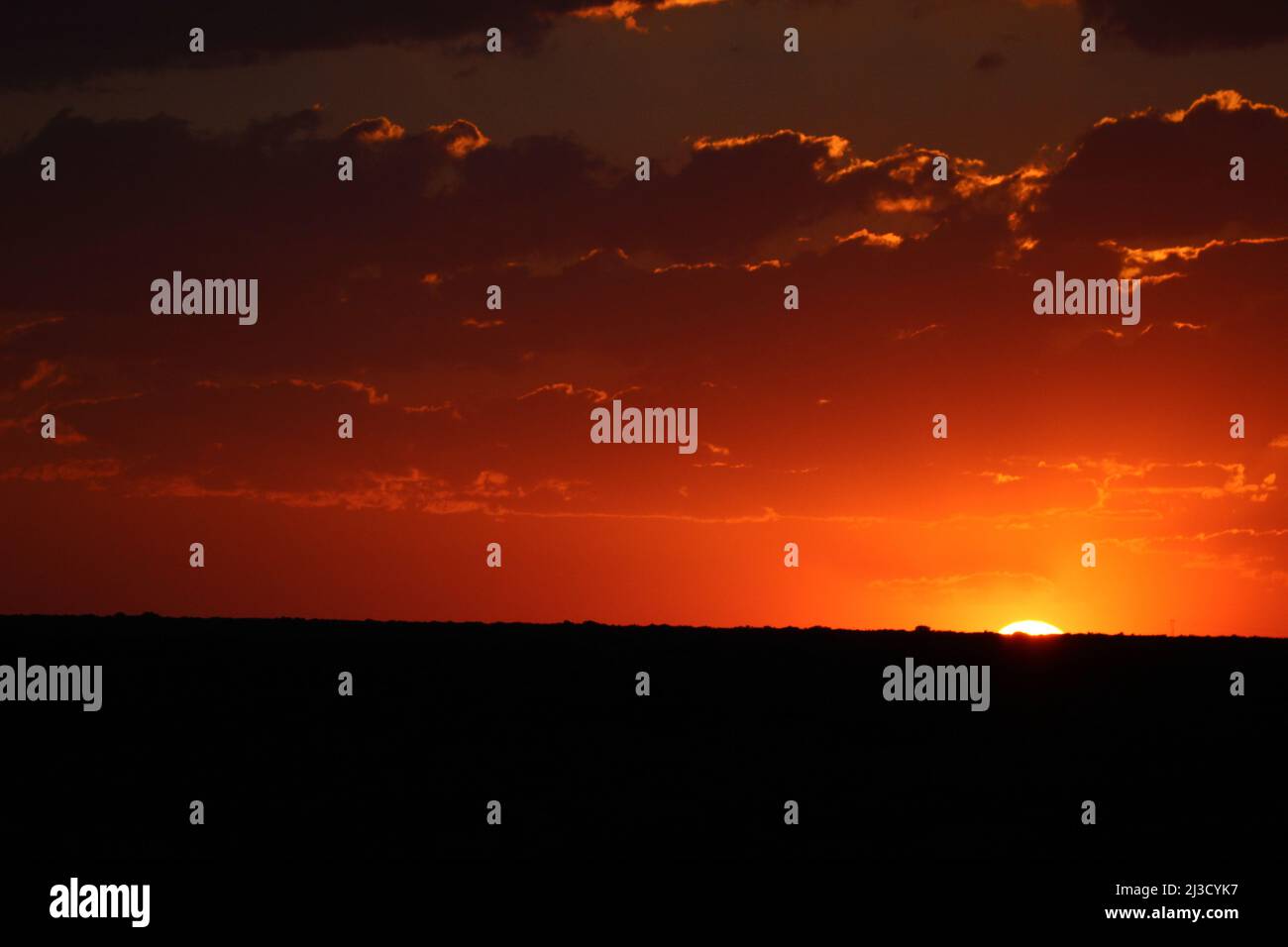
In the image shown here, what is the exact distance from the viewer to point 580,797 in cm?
3753

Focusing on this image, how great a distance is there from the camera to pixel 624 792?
1511 inches

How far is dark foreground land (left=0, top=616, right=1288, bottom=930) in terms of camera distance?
2703cm

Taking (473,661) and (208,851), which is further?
(473,661)

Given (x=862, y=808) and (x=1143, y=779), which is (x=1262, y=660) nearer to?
(x=1143, y=779)

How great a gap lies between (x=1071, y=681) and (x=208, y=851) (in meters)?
55.6

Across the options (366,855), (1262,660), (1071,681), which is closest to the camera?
(366,855)

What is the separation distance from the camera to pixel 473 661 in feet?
272

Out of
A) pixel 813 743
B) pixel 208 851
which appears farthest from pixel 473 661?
pixel 208 851

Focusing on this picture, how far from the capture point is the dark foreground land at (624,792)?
27031 millimetres
